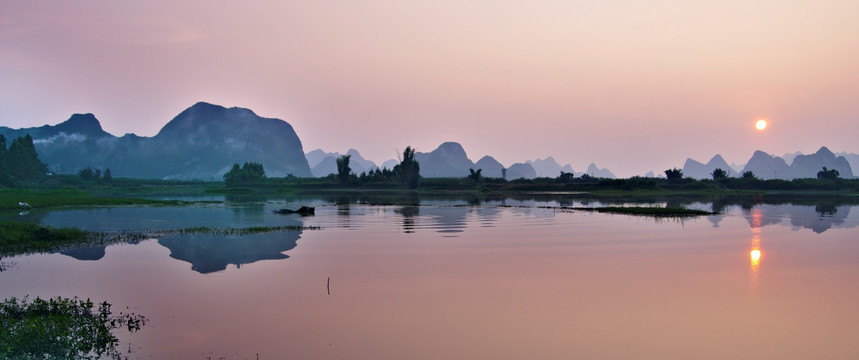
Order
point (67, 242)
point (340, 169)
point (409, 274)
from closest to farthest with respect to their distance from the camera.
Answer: point (409, 274)
point (67, 242)
point (340, 169)

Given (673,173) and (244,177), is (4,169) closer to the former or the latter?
(244,177)

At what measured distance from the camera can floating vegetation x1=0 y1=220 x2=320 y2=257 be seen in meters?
30.5

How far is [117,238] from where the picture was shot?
36.4 m

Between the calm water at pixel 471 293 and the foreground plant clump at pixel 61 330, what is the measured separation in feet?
2.89

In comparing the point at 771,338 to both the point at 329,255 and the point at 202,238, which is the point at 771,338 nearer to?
the point at 329,255

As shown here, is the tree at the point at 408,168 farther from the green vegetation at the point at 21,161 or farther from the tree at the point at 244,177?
the green vegetation at the point at 21,161

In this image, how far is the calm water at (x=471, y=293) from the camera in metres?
15.1

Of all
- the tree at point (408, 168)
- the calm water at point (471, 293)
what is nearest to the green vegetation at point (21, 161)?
the tree at point (408, 168)

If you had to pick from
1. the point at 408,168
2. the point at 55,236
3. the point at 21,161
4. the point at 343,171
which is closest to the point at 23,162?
the point at 21,161

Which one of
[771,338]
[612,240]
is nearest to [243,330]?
[771,338]

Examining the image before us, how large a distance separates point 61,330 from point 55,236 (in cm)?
2424

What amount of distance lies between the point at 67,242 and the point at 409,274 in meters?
23.8

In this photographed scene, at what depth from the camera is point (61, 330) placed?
13.9 meters

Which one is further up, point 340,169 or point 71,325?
point 340,169
